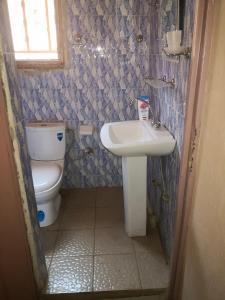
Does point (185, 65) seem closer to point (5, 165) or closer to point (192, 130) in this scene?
point (192, 130)

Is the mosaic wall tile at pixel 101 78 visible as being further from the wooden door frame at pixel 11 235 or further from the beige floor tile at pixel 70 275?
the wooden door frame at pixel 11 235

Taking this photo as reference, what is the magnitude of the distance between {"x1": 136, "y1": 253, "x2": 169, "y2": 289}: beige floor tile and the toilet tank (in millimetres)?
1104

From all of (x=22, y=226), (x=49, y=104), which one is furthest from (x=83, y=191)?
(x=22, y=226)

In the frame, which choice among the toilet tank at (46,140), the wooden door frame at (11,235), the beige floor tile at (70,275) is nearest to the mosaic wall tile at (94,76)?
the toilet tank at (46,140)

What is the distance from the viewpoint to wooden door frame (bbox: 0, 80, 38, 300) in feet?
3.25

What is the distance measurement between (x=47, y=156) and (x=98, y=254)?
37.6 inches

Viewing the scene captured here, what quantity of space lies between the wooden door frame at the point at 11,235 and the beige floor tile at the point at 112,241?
22.1 inches

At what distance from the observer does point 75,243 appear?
5.89 feet

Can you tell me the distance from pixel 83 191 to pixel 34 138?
0.74 meters

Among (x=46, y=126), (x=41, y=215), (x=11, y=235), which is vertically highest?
(x=46, y=126)

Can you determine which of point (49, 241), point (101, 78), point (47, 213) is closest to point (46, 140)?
point (47, 213)

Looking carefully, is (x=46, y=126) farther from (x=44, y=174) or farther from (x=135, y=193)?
(x=135, y=193)

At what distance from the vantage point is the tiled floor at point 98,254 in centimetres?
148

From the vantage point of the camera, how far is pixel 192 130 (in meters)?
0.90
